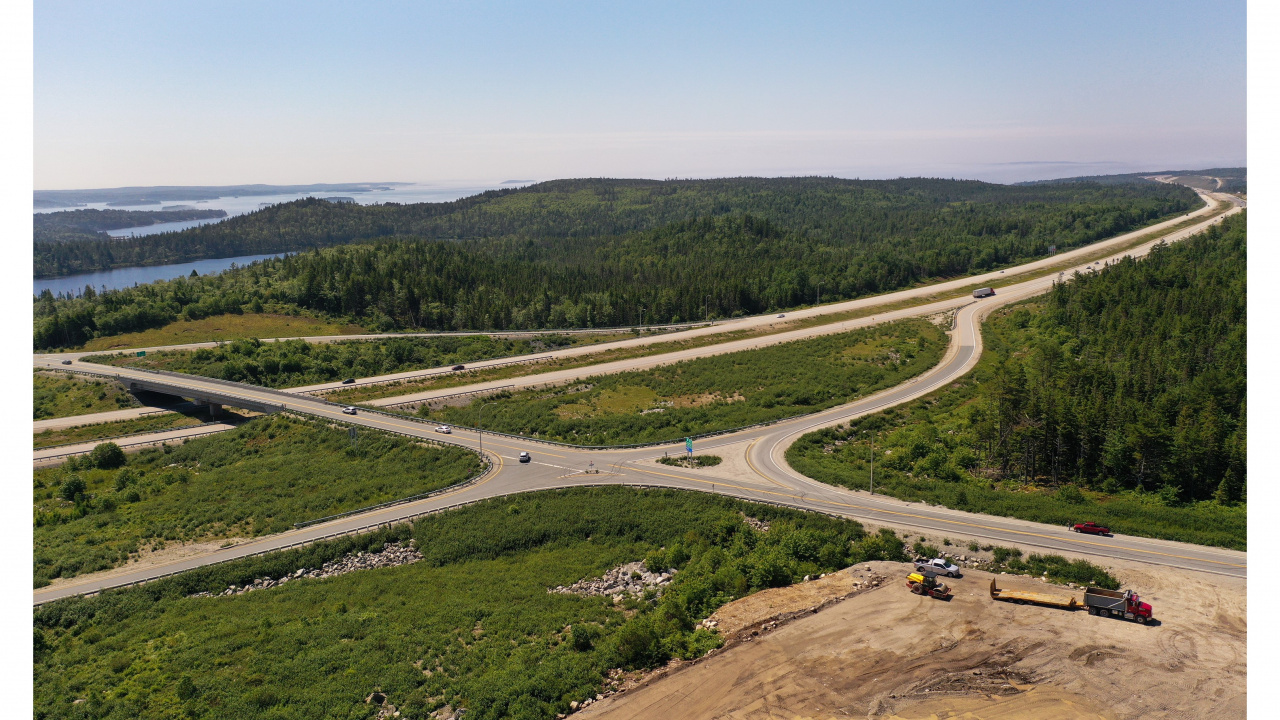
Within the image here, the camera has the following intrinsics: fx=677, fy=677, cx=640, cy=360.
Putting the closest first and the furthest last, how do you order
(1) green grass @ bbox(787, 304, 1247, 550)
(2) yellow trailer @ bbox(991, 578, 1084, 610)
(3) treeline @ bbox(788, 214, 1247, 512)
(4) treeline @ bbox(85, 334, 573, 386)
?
(2) yellow trailer @ bbox(991, 578, 1084, 610) → (1) green grass @ bbox(787, 304, 1247, 550) → (3) treeline @ bbox(788, 214, 1247, 512) → (4) treeline @ bbox(85, 334, 573, 386)

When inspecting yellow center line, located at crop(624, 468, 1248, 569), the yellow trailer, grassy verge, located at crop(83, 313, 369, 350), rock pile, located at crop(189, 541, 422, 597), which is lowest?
rock pile, located at crop(189, 541, 422, 597)

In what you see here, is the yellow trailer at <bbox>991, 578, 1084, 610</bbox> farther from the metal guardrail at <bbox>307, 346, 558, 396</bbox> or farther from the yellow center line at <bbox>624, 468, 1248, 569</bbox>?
the metal guardrail at <bbox>307, 346, 558, 396</bbox>

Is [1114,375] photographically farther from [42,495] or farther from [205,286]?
[205,286]

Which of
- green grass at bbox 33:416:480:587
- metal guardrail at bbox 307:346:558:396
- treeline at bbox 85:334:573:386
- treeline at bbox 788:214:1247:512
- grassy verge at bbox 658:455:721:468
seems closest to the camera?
treeline at bbox 788:214:1247:512

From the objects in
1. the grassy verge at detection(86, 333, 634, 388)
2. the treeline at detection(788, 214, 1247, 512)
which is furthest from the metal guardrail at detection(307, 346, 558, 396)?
the treeline at detection(788, 214, 1247, 512)

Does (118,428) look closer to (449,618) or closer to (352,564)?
(352,564)

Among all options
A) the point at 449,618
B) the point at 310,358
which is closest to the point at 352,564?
the point at 449,618
